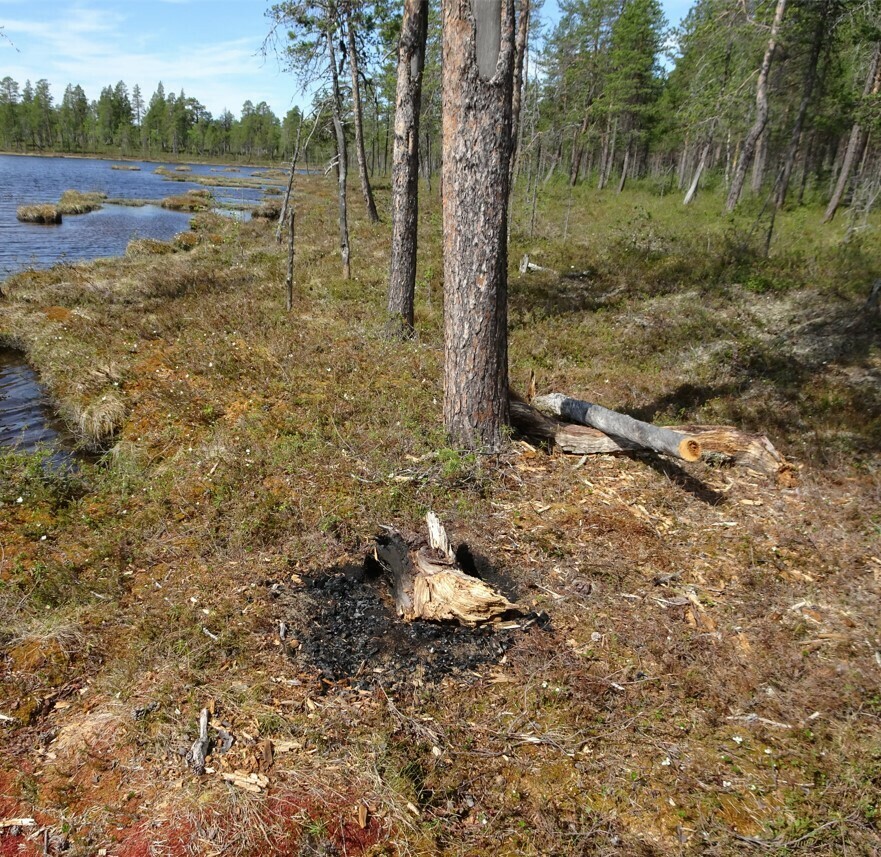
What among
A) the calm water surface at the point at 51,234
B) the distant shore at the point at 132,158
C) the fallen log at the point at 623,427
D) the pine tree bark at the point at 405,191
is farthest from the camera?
the distant shore at the point at 132,158

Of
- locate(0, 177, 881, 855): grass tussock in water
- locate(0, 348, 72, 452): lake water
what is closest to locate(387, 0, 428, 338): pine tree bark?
locate(0, 177, 881, 855): grass tussock in water

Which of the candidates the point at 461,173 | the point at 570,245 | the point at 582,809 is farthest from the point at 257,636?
the point at 570,245

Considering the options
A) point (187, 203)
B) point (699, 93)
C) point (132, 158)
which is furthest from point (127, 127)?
point (699, 93)

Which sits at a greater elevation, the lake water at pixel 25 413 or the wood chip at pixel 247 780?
the wood chip at pixel 247 780

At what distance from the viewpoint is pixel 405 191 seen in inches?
389

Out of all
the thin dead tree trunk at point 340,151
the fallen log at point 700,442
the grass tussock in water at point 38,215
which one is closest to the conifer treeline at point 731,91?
the thin dead tree trunk at point 340,151

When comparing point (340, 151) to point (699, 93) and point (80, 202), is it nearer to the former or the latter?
point (699, 93)

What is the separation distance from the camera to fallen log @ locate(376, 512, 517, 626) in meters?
4.25

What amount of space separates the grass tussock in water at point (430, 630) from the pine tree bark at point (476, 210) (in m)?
0.66

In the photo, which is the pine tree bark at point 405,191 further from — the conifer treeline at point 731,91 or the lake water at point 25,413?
the conifer treeline at point 731,91

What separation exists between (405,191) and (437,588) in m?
7.93

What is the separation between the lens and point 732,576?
482 centimetres

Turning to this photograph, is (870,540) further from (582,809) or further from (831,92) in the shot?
(831,92)

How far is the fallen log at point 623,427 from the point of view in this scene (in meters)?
5.38
